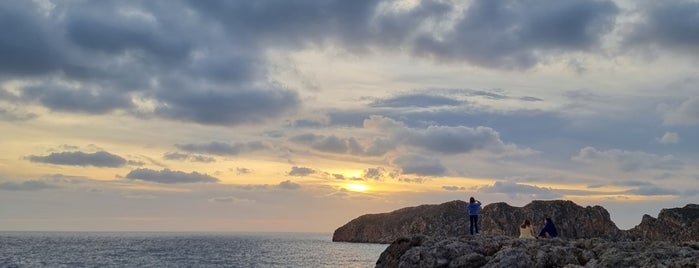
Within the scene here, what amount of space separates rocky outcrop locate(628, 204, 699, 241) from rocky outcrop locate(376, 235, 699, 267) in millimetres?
138163

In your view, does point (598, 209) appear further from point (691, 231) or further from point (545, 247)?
point (545, 247)

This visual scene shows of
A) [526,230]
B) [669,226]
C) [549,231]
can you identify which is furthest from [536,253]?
[669,226]

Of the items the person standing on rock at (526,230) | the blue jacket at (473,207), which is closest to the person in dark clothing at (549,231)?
the person standing on rock at (526,230)

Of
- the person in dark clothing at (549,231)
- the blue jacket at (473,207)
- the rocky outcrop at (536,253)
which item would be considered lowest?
Answer: the rocky outcrop at (536,253)

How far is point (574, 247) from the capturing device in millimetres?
30047

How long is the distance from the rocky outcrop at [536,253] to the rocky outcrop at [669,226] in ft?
453

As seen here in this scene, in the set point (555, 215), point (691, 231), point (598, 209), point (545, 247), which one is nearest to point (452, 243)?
point (545, 247)

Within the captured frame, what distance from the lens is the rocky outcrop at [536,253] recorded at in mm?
23766

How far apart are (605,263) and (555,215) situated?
171928 mm

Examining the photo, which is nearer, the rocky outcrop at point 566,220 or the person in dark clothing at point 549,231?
the person in dark clothing at point 549,231

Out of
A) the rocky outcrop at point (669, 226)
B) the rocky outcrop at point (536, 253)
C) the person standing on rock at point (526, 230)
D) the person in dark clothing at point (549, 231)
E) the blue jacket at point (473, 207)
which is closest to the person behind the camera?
the rocky outcrop at point (536, 253)

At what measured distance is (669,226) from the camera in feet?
516

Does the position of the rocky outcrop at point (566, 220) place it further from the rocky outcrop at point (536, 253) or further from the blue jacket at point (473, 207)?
the rocky outcrop at point (536, 253)

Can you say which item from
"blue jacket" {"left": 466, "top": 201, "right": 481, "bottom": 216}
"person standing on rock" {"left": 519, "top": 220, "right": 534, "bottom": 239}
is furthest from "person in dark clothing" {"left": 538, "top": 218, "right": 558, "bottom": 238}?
"blue jacket" {"left": 466, "top": 201, "right": 481, "bottom": 216}
